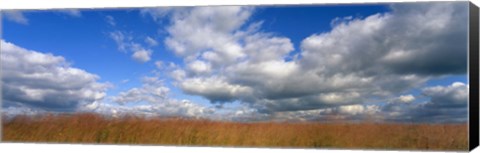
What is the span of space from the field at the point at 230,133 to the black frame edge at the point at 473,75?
0.68ft

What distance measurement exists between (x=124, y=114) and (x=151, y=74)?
810 mm

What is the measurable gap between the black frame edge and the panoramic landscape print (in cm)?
14

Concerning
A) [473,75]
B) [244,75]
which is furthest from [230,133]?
[473,75]

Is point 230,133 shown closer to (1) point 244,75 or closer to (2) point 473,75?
(1) point 244,75

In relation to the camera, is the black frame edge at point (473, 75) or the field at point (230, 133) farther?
the field at point (230, 133)

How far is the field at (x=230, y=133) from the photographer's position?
1280cm

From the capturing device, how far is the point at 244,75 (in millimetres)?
13352

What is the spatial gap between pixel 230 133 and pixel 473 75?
3.67 m

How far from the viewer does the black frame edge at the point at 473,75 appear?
40.8 ft

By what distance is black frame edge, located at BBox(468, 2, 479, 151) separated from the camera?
1244cm

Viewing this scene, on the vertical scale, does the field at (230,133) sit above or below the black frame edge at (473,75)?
below

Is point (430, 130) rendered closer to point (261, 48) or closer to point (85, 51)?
point (261, 48)

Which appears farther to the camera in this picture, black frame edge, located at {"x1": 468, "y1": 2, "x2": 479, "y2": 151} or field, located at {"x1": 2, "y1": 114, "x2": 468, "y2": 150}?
field, located at {"x1": 2, "y1": 114, "x2": 468, "y2": 150}

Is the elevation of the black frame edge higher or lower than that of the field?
higher
